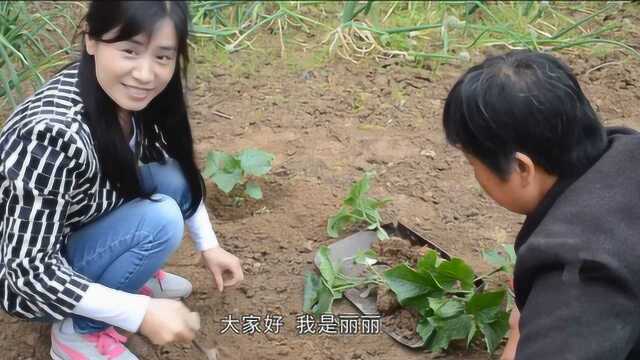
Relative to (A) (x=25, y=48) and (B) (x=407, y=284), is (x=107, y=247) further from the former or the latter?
(A) (x=25, y=48)

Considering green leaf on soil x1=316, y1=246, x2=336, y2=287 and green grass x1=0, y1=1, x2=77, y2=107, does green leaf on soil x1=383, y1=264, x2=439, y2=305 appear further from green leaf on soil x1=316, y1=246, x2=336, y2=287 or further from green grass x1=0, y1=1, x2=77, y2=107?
green grass x1=0, y1=1, x2=77, y2=107

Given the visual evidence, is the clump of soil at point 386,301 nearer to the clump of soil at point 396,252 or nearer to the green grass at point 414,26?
the clump of soil at point 396,252

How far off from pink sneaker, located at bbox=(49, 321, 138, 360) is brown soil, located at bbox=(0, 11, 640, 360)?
10 centimetres

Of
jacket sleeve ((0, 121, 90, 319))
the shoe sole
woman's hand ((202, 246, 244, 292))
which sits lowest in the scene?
the shoe sole

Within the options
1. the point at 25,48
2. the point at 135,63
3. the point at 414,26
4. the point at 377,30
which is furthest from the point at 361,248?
the point at 25,48

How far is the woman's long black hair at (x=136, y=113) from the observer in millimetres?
1368

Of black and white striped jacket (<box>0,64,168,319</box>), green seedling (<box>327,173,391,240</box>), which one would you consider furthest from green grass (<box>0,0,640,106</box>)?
black and white striped jacket (<box>0,64,168,319</box>)

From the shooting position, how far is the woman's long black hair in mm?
1368

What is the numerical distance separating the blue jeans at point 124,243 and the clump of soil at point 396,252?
541mm

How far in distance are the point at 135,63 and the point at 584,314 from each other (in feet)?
2.66

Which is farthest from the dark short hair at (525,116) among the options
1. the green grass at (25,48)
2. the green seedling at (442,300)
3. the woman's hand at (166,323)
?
the green grass at (25,48)

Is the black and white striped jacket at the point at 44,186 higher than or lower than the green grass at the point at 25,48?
→ higher

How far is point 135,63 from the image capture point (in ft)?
4.74

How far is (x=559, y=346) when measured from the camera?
3.96 feet
